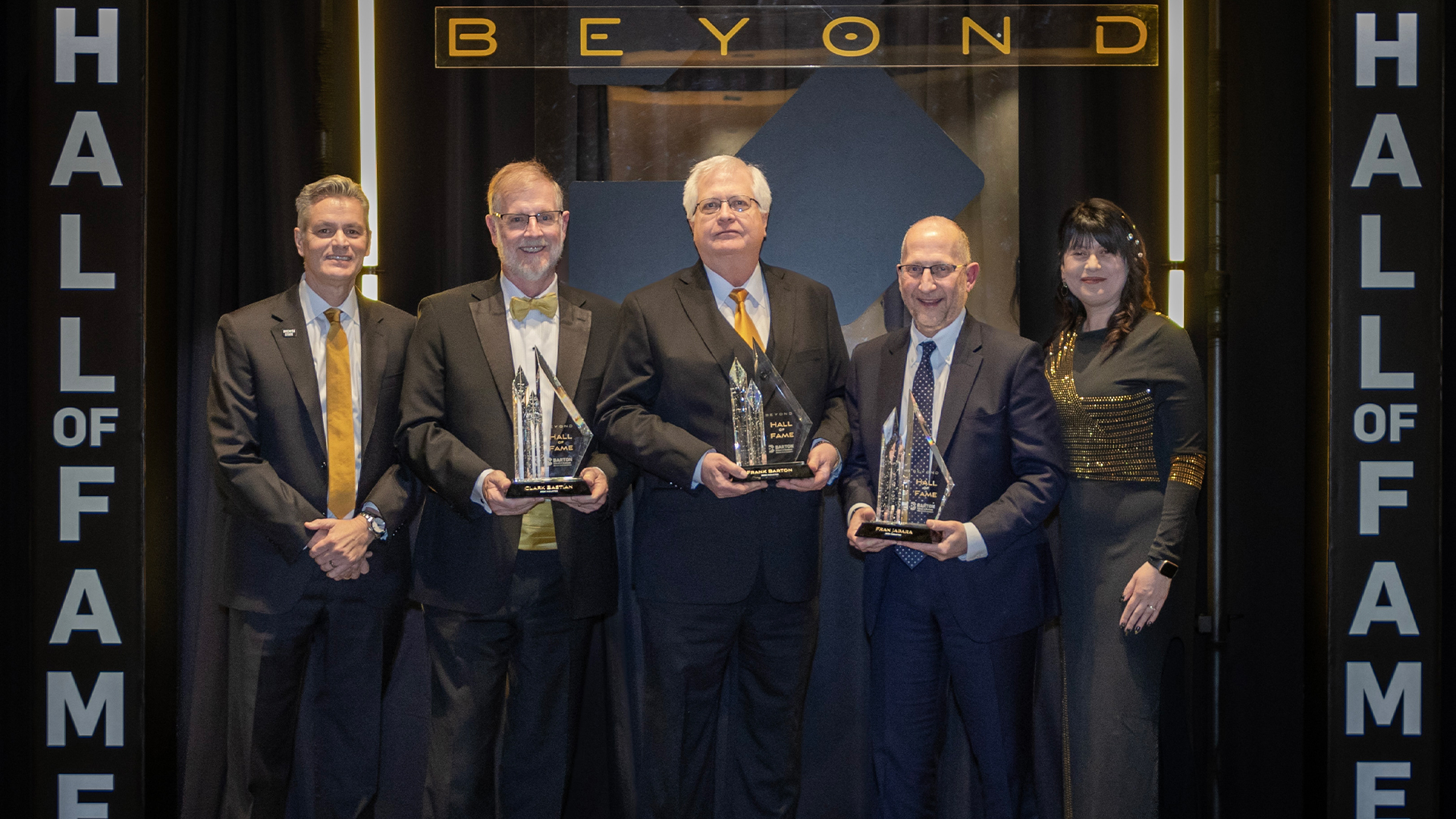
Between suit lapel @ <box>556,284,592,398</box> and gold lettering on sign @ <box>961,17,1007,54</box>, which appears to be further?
gold lettering on sign @ <box>961,17,1007,54</box>

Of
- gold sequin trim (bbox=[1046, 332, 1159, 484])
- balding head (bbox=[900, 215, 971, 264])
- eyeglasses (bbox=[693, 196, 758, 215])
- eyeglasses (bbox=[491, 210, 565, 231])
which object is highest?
eyeglasses (bbox=[693, 196, 758, 215])

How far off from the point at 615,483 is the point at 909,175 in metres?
1.49

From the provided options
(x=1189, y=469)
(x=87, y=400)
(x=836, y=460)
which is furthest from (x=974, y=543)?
(x=87, y=400)

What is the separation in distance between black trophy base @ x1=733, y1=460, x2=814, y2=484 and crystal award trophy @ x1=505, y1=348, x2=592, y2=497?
0.42m

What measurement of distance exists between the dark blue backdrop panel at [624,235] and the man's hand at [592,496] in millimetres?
976

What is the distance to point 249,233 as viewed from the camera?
130 inches

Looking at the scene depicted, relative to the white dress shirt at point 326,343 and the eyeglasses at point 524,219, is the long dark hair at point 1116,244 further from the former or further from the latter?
the white dress shirt at point 326,343

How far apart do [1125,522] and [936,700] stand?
67cm

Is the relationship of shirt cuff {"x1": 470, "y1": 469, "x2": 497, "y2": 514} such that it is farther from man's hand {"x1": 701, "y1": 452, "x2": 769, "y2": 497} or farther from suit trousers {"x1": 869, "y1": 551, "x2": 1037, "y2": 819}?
suit trousers {"x1": 869, "y1": 551, "x2": 1037, "y2": 819}

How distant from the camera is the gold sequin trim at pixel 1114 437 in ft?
8.45

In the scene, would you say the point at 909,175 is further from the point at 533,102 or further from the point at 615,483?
the point at 615,483

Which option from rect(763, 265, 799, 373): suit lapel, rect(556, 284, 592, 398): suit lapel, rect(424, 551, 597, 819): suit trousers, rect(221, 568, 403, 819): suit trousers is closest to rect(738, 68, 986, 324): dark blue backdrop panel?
rect(763, 265, 799, 373): suit lapel

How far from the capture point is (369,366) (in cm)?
271

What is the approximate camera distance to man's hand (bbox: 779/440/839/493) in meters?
2.46
